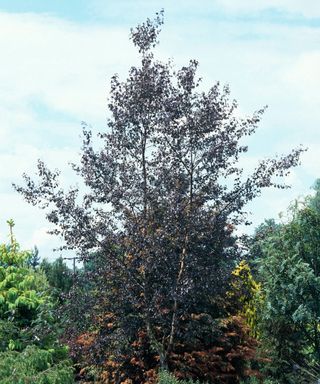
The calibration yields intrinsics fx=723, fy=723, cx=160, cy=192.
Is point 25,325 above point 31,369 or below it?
above

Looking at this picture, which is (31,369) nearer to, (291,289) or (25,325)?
(25,325)

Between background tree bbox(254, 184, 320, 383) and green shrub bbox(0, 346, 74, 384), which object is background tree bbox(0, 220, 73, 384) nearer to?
green shrub bbox(0, 346, 74, 384)

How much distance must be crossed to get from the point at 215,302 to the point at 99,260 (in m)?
2.45

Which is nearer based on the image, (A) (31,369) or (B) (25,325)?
(A) (31,369)

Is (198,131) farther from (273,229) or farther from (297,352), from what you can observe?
(297,352)

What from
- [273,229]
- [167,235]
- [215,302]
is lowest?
[215,302]

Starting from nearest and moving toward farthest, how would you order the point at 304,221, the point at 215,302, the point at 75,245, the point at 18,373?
the point at 18,373 → the point at 75,245 → the point at 215,302 → the point at 304,221

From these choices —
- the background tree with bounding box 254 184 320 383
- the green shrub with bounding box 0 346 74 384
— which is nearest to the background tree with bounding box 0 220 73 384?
the green shrub with bounding box 0 346 74 384

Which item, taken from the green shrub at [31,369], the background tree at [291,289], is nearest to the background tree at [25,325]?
the green shrub at [31,369]

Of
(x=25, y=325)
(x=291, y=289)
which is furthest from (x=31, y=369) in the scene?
(x=291, y=289)

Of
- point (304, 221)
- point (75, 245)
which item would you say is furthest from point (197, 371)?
point (304, 221)

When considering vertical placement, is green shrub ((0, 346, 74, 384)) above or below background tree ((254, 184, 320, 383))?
below

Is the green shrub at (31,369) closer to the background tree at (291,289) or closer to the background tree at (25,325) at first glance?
the background tree at (25,325)

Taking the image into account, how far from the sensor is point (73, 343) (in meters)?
12.8
